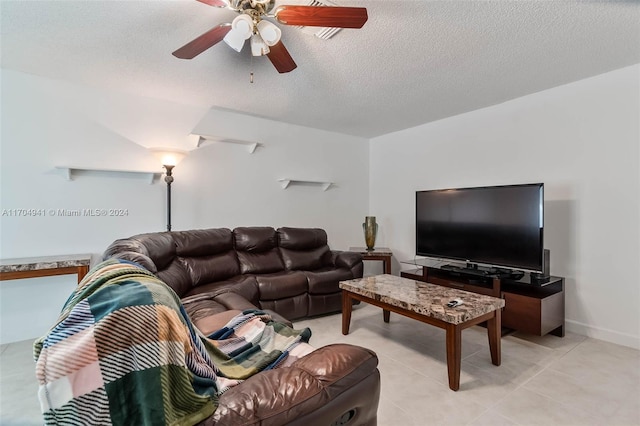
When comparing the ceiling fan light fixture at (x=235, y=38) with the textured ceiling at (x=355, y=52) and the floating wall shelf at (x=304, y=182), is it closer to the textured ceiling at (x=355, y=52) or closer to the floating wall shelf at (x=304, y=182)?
the textured ceiling at (x=355, y=52)

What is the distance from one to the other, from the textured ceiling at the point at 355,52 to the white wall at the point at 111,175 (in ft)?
0.77

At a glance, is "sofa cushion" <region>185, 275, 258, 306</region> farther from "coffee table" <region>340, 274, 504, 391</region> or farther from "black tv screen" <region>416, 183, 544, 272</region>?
"black tv screen" <region>416, 183, 544, 272</region>

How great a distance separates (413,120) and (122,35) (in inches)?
130

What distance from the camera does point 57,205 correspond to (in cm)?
284

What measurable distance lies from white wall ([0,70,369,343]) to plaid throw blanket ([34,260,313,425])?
2.58 meters

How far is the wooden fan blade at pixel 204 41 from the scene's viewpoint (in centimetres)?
168

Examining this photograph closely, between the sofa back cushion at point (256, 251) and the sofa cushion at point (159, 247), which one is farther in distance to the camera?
the sofa back cushion at point (256, 251)

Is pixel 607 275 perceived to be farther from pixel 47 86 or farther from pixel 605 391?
pixel 47 86

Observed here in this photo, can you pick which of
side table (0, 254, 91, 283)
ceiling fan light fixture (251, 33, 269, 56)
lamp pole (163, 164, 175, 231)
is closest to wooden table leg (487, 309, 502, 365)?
ceiling fan light fixture (251, 33, 269, 56)

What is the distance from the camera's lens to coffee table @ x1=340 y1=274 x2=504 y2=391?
6.38 ft

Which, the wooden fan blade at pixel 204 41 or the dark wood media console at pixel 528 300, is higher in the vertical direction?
the wooden fan blade at pixel 204 41

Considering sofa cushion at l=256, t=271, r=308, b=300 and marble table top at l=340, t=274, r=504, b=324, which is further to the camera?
sofa cushion at l=256, t=271, r=308, b=300

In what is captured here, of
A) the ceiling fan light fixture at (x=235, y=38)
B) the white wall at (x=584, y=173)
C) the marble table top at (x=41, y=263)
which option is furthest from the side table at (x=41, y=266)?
the white wall at (x=584, y=173)

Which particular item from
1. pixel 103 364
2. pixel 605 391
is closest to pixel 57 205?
pixel 103 364
